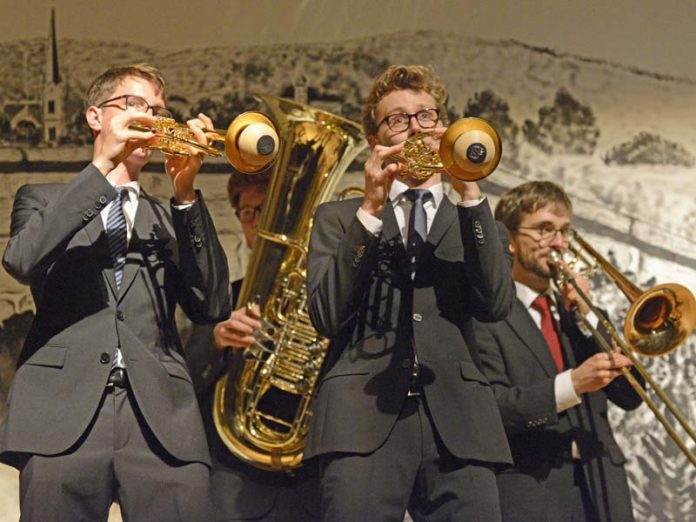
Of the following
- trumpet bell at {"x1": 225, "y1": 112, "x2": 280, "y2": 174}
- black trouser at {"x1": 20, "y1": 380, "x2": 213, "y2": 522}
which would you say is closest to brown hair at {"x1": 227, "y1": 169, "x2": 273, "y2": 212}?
trumpet bell at {"x1": 225, "y1": 112, "x2": 280, "y2": 174}


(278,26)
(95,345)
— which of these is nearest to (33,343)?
(95,345)

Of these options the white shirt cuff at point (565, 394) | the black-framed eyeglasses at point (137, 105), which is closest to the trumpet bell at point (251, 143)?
the black-framed eyeglasses at point (137, 105)

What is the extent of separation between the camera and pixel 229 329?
3.32 metres

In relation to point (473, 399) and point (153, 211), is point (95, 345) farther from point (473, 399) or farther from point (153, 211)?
point (473, 399)

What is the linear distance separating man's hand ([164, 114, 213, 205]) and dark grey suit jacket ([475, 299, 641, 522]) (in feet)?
3.85

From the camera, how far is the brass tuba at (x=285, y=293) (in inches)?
131

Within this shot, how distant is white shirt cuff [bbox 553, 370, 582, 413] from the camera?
3180 millimetres

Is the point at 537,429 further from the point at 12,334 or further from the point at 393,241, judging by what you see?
the point at 12,334

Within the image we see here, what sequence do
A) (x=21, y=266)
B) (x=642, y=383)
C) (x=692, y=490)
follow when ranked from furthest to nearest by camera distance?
(x=692, y=490), (x=642, y=383), (x=21, y=266)

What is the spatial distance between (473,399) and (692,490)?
2.11m

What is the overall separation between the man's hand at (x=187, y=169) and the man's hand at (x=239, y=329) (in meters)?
0.84

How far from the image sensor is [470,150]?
2379 millimetres

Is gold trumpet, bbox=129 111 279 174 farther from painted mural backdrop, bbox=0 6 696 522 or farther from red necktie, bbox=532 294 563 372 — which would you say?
painted mural backdrop, bbox=0 6 696 522

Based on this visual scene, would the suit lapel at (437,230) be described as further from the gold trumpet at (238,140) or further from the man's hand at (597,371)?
the man's hand at (597,371)
